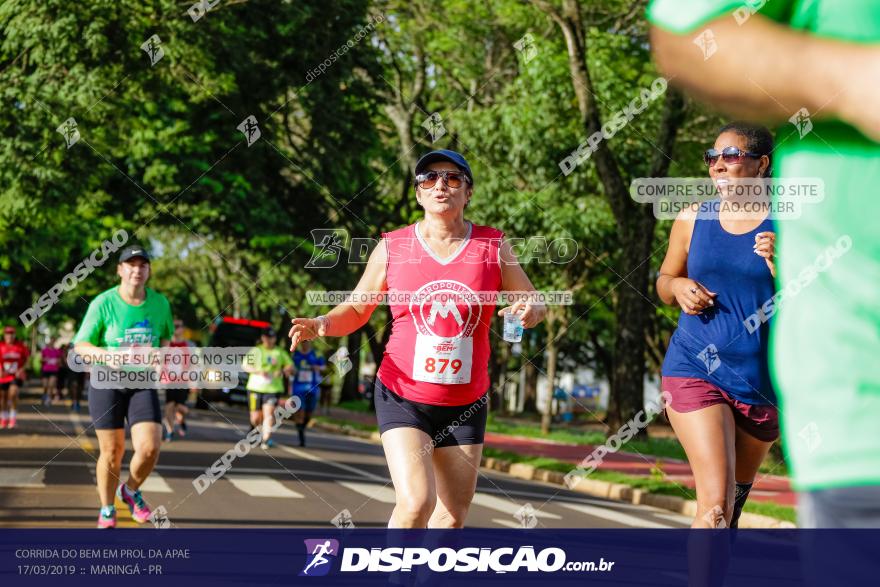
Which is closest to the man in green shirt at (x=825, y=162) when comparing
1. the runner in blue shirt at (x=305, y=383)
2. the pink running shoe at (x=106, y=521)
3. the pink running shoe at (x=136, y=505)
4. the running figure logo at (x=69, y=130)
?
the pink running shoe at (x=106, y=521)

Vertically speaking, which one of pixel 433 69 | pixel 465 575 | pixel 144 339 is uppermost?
pixel 433 69

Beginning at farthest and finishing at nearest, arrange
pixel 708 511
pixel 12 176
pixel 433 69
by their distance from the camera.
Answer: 1. pixel 433 69
2. pixel 12 176
3. pixel 708 511

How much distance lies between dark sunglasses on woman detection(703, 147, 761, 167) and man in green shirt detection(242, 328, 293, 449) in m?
14.0

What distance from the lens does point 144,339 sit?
8914 mm

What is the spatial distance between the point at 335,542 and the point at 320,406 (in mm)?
43252

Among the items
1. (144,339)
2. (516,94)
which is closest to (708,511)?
(144,339)

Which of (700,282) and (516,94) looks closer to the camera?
(700,282)

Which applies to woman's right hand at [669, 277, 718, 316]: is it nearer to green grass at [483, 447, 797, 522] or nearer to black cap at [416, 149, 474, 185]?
black cap at [416, 149, 474, 185]

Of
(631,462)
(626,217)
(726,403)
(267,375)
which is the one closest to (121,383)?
(726,403)

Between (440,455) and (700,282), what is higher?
(700,282)

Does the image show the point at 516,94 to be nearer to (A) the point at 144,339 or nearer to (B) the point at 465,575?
(A) the point at 144,339

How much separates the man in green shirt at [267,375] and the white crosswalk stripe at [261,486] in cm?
433

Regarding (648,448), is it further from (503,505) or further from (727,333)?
(727,333)

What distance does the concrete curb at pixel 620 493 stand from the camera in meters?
12.4
